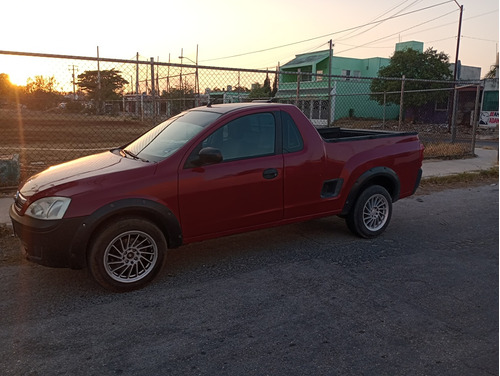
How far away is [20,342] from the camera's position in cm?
310

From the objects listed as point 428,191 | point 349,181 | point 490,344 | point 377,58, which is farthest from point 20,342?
point 377,58

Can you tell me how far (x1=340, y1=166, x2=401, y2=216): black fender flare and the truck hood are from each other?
8.69ft

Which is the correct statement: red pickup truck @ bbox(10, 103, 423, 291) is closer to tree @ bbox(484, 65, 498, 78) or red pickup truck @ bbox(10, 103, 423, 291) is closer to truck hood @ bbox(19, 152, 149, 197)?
truck hood @ bbox(19, 152, 149, 197)

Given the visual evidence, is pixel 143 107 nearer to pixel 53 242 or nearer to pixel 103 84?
pixel 103 84

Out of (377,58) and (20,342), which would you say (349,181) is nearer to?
(20,342)

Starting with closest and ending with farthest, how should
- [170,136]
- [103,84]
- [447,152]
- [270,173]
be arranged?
[270,173]
[170,136]
[447,152]
[103,84]

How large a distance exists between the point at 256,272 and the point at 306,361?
162 cm

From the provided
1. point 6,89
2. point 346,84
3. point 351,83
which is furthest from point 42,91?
point 351,83

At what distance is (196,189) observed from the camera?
4207 millimetres

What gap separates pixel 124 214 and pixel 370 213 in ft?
10.7

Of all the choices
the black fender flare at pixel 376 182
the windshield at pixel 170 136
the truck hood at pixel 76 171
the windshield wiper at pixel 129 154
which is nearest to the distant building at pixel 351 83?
the black fender flare at pixel 376 182

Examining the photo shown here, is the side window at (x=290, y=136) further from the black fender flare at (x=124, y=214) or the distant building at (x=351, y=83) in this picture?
the distant building at (x=351, y=83)

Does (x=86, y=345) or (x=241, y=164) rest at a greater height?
(x=241, y=164)

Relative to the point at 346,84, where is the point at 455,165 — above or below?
below
